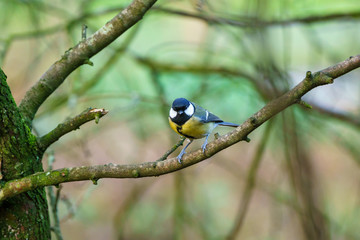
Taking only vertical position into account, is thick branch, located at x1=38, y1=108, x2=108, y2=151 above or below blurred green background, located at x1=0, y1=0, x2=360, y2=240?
below

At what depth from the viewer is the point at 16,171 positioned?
1.87m

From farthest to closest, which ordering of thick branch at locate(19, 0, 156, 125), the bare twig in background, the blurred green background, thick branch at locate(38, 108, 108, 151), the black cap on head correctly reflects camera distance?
the blurred green background → the black cap on head → the bare twig in background → thick branch at locate(19, 0, 156, 125) → thick branch at locate(38, 108, 108, 151)

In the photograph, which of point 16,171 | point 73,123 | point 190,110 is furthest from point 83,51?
point 190,110

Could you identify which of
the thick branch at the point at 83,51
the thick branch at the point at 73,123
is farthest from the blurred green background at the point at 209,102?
the thick branch at the point at 73,123

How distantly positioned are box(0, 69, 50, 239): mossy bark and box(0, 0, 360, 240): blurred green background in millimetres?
791

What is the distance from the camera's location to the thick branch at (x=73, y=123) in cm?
181

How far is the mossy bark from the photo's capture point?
71.7 inches

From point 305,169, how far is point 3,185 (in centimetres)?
154

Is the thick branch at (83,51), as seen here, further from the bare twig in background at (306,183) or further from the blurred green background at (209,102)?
the bare twig in background at (306,183)

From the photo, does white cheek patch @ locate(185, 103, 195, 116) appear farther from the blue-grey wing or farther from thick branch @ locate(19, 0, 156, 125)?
thick branch @ locate(19, 0, 156, 125)

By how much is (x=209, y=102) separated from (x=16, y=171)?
8.76 ft

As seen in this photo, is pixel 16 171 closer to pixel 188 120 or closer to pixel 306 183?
pixel 188 120

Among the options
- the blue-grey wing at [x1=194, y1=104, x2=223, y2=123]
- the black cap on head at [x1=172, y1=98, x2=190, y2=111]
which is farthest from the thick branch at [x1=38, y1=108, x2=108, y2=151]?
the blue-grey wing at [x1=194, y1=104, x2=223, y2=123]

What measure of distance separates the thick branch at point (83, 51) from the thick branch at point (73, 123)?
17 centimetres
